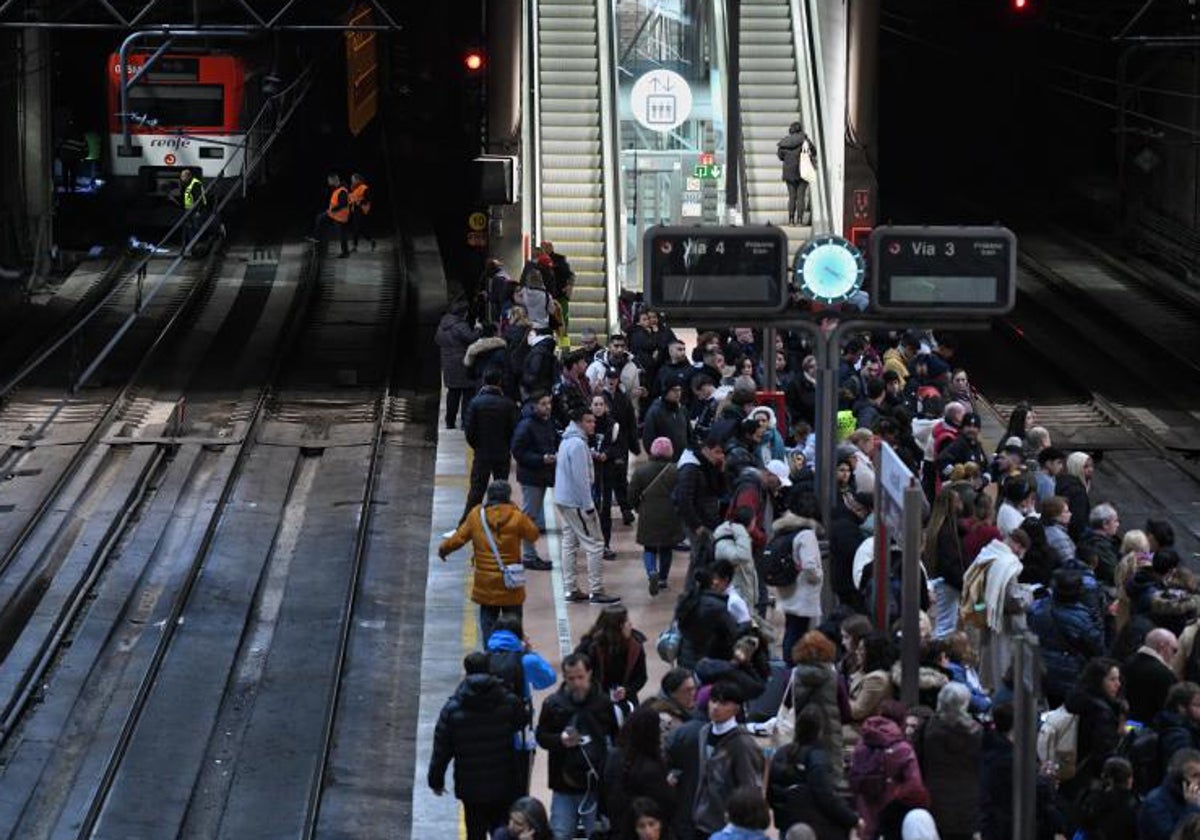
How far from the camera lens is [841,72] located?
3747cm

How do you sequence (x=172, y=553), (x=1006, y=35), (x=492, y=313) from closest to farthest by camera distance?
(x=172, y=553) → (x=492, y=313) → (x=1006, y=35)

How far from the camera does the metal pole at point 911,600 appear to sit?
45.0 feet

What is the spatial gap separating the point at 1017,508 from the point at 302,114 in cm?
3637

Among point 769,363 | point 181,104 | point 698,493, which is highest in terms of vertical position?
point 181,104

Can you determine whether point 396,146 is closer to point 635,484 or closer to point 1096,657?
point 635,484

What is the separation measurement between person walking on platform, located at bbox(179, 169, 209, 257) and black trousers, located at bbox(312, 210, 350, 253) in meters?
1.78

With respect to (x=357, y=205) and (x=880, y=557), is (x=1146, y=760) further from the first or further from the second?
(x=357, y=205)

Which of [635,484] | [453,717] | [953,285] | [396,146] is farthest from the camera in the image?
[396,146]

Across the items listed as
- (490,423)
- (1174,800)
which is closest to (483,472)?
(490,423)

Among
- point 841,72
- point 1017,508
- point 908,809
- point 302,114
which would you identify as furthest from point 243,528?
point 302,114

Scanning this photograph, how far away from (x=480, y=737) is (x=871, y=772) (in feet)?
6.97

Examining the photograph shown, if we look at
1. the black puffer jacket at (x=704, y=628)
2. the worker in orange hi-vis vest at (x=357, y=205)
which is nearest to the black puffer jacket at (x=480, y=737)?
the black puffer jacket at (x=704, y=628)

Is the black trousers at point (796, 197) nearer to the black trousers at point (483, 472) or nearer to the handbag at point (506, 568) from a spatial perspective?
the black trousers at point (483, 472)

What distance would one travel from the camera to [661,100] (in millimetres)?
34250
